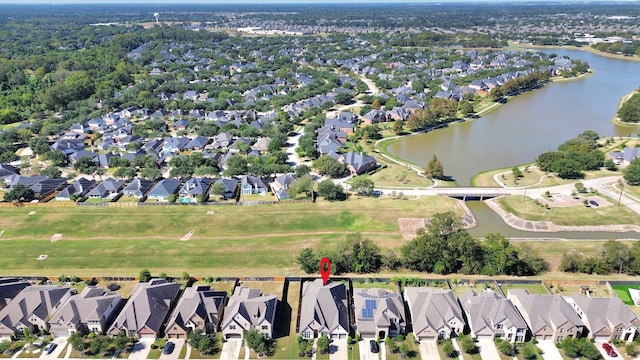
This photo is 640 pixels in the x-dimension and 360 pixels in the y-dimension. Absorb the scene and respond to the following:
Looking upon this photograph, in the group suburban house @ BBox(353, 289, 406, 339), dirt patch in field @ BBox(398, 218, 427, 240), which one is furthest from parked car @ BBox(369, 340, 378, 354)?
dirt patch in field @ BBox(398, 218, 427, 240)

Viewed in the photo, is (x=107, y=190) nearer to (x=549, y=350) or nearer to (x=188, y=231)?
(x=188, y=231)

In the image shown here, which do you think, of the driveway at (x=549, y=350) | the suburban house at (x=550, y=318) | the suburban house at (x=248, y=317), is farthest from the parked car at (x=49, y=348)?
the driveway at (x=549, y=350)

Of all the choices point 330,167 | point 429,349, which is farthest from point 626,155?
point 429,349

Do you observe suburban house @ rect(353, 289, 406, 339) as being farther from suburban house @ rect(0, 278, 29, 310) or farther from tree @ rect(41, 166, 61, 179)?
tree @ rect(41, 166, 61, 179)

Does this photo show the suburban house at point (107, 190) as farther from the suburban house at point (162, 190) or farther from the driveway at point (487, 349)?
the driveway at point (487, 349)

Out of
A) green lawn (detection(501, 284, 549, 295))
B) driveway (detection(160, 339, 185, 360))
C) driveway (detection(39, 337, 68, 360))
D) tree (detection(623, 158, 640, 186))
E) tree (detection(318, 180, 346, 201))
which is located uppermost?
tree (detection(623, 158, 640, 186))

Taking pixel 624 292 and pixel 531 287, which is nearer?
pixel 624 292

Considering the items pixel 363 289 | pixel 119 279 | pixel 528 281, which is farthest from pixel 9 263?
pixel 528 281
